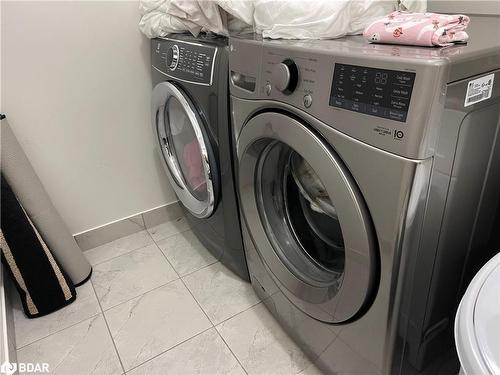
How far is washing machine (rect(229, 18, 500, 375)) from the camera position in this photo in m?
0.54

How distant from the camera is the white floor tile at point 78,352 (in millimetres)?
1145

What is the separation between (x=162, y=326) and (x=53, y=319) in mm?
422

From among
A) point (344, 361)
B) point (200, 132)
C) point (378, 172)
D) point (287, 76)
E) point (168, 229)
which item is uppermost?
point (287, 76)

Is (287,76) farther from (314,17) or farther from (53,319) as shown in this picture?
(53,319)

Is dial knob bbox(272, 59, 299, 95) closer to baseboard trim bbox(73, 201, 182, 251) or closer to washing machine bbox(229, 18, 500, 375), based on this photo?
washing machine bbox(229, 18, 500, 375)

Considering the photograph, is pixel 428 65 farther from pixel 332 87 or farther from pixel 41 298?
pixel 41 298

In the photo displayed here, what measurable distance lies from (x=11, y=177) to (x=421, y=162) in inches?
50.3

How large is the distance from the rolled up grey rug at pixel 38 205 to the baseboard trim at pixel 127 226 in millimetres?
192

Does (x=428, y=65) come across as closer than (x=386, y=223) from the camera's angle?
Yes

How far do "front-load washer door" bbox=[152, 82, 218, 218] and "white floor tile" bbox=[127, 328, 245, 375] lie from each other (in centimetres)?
43

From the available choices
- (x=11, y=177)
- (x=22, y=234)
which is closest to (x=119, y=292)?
(x=22, y=234)

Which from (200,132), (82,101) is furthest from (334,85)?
(82,101)

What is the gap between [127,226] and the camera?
1.73m

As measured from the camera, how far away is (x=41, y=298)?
1311 mm
